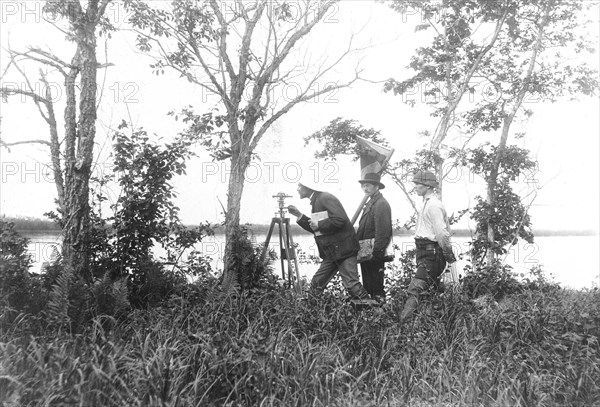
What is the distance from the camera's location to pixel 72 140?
6.25 m

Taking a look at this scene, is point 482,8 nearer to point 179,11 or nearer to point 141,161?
point 179,11

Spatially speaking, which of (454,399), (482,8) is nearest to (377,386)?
(454,399)

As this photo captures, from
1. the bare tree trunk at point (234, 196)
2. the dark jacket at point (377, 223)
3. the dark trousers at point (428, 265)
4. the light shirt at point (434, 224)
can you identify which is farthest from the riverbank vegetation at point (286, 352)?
the bare tree trunk at point (234, 196)

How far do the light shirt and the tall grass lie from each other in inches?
26.4

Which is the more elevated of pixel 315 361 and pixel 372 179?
pixel 372 179

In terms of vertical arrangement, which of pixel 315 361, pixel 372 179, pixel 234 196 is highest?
pixel 372 179

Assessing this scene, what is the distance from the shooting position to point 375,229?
618cm

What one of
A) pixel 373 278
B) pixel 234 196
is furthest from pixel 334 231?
pixel 234 196

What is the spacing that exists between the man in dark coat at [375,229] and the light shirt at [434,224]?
1.33ft

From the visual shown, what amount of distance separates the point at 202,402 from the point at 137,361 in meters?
0.55

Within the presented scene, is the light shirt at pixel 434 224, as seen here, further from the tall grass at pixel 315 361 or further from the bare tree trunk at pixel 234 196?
the bare tree trunk at pixel 234 196

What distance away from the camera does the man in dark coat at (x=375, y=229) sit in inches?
241

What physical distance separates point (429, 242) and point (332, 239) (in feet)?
3.83

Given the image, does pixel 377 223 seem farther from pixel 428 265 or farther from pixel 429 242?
pixel 428 265
